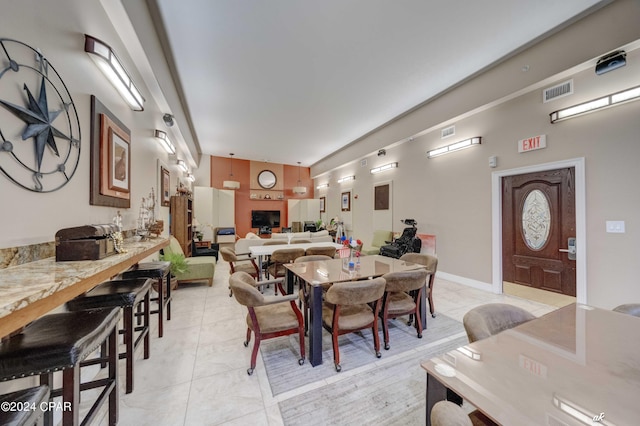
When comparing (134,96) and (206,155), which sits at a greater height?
(206,155)

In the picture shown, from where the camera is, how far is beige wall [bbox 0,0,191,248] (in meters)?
1.18

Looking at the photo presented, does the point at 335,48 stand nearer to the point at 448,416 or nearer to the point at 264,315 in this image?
the point at 264,315

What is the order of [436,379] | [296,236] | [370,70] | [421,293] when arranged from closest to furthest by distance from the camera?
[436,379] → [421,293] → [370,70] → [296,236]

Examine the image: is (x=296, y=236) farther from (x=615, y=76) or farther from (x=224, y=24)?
(x=615, y=76)

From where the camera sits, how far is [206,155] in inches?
349

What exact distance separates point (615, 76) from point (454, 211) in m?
2.55

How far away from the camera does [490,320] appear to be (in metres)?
1.32

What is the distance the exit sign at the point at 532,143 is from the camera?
3293 millimetres

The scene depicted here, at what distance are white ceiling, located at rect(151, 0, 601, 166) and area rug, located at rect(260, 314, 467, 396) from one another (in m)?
3.63

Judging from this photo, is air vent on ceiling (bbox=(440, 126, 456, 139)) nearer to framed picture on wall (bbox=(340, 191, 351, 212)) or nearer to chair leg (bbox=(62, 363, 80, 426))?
framed picture on wall (bbox=(340, 191, 351, 212))

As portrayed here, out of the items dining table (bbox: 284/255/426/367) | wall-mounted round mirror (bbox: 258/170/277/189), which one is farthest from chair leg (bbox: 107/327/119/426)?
wall-mounted round mirror (bbox: 258/170/277/189)

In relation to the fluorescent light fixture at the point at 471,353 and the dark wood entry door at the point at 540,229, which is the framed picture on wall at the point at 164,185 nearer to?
the fluorescent light fixture at the point at 471,353

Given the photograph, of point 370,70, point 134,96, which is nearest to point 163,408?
point 134,96

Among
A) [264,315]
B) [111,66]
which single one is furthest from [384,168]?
[111,66]
